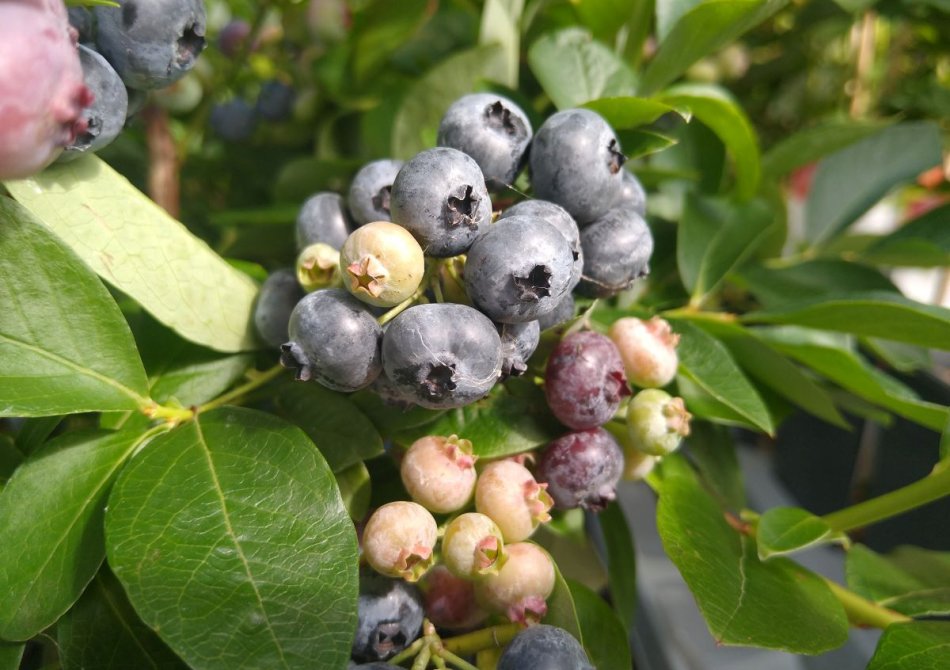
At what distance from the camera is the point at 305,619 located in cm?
41

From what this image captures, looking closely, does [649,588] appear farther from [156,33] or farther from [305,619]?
[156,33]

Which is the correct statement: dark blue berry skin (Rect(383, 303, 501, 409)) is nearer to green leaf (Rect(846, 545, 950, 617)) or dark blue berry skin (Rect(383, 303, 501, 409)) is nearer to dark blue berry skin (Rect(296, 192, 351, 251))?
dark blue berry skin (Rect(296, 192, 351, 251))

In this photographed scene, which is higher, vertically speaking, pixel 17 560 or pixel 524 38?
pixel 524 38

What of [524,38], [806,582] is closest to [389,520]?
[806,582]

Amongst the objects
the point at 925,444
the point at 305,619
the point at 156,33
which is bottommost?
the point at 925,444

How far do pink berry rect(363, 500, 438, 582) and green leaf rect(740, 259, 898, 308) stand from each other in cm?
56

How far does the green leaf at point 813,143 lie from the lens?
86 centimetres

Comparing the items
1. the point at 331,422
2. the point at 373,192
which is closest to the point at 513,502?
the point at 331,422

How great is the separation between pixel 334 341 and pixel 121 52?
0.25 m

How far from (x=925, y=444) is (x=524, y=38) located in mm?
806

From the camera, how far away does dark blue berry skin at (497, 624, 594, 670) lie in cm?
45

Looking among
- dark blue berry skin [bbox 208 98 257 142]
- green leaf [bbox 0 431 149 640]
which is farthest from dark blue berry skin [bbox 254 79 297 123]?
green leaf [bbox 0 431 149 640]

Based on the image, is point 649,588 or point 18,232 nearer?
point 18,232

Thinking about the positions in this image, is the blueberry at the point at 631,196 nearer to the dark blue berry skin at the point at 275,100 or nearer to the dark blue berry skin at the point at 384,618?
the dark blue berry skin at the point at 384,618
